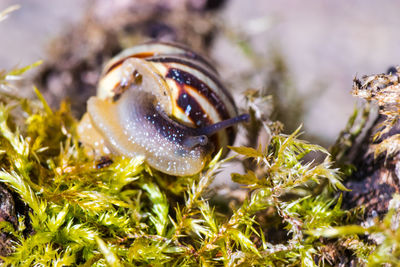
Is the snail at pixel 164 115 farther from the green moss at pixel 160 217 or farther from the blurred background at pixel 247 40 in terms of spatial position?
the blurred background at pixel 247 40

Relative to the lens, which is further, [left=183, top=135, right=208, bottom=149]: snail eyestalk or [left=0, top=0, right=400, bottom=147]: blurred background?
Answer: [left=0, top=0, right=400, bottom=147]: blurred background

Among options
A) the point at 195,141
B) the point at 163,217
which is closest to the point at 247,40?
the point at 195,141

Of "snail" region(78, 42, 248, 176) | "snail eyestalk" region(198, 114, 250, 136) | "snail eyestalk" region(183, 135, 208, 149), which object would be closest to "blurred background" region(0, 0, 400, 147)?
"snail" region(78, 42, 248, 176)

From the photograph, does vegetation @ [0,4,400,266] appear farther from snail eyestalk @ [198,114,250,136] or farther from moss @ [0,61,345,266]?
snail eyestalk @ [198,114,250,136]

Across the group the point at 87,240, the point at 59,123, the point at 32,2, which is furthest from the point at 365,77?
the point at 32,2

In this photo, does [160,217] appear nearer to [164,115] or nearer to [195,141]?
[195,141]

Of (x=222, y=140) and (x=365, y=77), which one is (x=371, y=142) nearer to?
(x=365, y=77)
